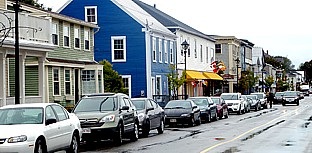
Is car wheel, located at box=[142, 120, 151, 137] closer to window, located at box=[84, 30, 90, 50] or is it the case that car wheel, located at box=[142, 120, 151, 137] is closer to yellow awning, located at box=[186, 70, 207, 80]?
window, located at box=[84, 30, 90, 50]

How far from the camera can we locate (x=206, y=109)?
35812 mm

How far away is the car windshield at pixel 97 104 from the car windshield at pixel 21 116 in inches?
217

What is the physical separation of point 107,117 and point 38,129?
5867 mm

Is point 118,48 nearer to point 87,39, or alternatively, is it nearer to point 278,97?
point 87,39

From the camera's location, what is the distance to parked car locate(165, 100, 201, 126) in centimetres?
3133

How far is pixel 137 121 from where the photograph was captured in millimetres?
23156

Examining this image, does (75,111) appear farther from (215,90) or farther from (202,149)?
(215,90)

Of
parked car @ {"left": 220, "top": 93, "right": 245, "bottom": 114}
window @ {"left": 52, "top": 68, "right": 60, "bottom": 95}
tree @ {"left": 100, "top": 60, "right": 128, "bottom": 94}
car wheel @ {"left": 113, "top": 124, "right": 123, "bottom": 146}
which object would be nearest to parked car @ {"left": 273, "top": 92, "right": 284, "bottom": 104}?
parked car @ {"left": 220, "top": 93, "right": 245, "bottom": 114}

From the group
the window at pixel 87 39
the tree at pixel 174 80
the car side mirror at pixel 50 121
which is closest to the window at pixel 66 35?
the window at pixel 87 39

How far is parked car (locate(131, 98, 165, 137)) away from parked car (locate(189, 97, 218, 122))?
867 centimetres

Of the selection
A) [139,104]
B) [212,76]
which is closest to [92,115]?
[139,104]

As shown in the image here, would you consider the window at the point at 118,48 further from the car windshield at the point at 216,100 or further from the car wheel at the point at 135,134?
the car wheel at the point at 135,134

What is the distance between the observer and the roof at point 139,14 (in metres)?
49.9

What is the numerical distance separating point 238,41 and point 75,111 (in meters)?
72.0
